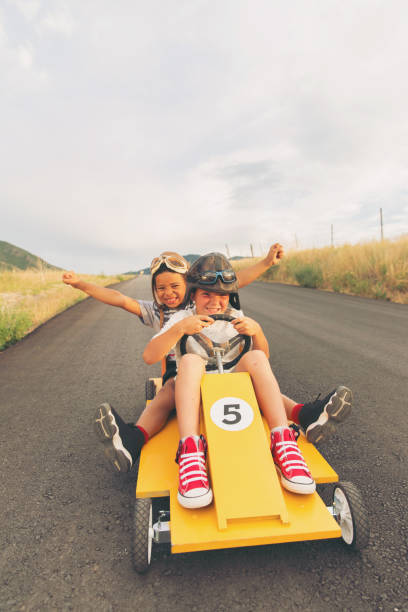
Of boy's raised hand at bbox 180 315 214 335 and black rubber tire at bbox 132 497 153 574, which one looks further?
boy's raised hand at bbox 180 315 214 335

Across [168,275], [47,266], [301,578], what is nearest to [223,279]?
[168,275]

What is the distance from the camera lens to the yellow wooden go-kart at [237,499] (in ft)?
5.32

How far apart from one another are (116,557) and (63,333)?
244 inches

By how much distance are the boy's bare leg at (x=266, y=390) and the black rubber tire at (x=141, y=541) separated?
34.9 inches

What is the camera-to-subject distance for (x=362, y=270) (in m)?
12.2

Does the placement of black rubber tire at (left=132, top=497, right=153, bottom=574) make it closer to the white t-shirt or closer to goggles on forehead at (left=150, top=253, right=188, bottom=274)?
the white t-shirt

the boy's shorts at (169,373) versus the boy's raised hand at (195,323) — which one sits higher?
the boy's raised hand at (195,323)

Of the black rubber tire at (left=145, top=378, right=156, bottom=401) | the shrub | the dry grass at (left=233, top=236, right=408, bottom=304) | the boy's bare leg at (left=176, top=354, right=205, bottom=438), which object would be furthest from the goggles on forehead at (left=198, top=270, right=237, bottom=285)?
the dry grass at (left=233, top=236, right=408, bottom=304)

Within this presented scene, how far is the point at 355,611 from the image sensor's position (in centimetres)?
143

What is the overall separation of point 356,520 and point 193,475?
82 cm

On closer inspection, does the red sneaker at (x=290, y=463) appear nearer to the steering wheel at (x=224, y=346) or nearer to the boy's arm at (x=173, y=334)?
the steering wheel at (x=224, y=346)

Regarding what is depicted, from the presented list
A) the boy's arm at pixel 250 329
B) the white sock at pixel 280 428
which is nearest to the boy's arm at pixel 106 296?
the boy's arm at pixel 250 329

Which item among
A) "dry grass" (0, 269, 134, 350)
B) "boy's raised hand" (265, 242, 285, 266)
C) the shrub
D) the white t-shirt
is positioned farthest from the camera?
"dry grass" (0, 269, 134, 350)

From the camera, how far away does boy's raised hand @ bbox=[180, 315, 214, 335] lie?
2285 mm
